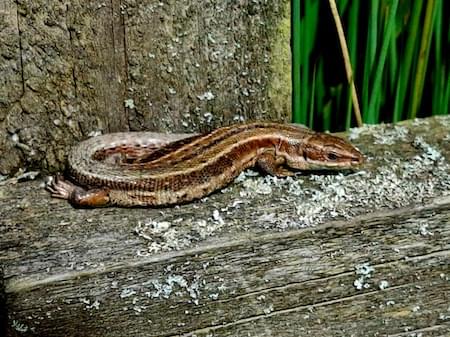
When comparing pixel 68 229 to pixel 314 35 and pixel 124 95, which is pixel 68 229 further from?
pixel 314 35

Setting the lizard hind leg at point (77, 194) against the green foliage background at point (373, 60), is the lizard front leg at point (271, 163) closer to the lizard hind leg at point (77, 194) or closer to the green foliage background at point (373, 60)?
the green foliage background at point (373, 60)

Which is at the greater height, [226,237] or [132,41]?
[132,41]

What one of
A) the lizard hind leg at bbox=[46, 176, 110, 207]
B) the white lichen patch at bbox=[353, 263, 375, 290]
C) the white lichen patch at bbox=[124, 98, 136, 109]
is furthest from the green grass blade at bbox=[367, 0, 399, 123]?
the lizard hind leg at bbox=[46, 176, 110, 207]

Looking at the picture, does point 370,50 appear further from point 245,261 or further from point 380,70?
point 245,261

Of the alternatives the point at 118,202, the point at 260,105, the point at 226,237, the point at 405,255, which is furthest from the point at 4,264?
the point at 405,255

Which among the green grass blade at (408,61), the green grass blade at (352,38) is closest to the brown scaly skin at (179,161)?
the green grass blade at (352,38)

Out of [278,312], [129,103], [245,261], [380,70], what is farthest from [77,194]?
[380,70]
